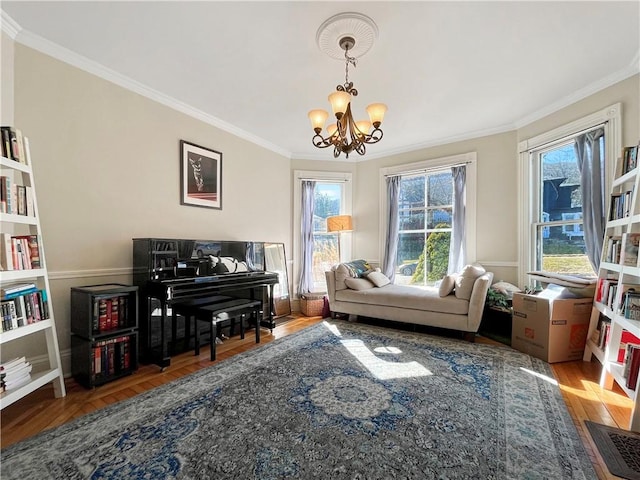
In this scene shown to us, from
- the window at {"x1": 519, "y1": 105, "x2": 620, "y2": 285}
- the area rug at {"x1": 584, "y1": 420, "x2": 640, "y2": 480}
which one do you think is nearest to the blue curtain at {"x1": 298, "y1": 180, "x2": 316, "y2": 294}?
the window at {"x1": 519, "y1": 105, "x2": 620, "y2": 285}

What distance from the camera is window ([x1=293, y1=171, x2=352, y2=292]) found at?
4.98 metres

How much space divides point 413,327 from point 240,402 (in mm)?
2485

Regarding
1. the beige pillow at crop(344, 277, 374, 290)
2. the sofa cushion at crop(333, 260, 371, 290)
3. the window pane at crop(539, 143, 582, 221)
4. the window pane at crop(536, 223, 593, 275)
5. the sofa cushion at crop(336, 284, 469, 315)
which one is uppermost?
the window pane at crop(539, 143, 582, 221)

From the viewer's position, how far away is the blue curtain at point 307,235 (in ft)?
15.7

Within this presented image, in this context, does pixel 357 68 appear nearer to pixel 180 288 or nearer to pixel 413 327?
pixel 180 288

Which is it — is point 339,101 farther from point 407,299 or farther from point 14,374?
point 14,374

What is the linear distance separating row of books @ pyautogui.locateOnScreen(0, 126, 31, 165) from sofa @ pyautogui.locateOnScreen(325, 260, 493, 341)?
327 cm

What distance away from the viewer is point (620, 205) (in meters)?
2.46

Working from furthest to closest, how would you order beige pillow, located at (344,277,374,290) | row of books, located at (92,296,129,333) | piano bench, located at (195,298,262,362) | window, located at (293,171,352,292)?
window, located at (293,171,352,292), beige pillow, located at (344,277,374,290), piano bench, located at (195,298,262,362), row of books, located at (92,296,129,333)

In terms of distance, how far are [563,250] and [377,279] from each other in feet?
7.25

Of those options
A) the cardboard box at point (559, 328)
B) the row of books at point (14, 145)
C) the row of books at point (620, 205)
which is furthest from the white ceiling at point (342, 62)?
the cardboard box at point (559, 328)

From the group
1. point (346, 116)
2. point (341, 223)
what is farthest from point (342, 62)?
point (341, 223)

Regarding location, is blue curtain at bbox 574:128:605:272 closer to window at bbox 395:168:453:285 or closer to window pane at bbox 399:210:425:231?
window at bbox 395:168:453:285

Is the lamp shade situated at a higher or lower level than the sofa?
higher
